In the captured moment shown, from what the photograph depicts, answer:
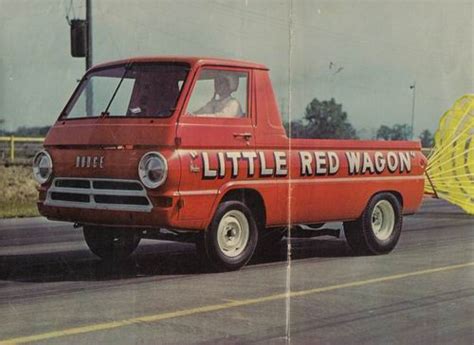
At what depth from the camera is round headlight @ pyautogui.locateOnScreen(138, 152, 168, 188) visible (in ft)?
19.0

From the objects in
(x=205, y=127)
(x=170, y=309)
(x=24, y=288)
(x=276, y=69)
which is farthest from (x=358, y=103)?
(x=24, y=288)

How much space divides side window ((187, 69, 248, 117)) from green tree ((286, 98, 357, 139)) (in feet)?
1.56

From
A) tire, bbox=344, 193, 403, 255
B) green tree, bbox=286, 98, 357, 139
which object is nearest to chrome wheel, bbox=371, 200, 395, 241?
tire, bbox=344, 193, 403, 255

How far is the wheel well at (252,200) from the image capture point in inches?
248

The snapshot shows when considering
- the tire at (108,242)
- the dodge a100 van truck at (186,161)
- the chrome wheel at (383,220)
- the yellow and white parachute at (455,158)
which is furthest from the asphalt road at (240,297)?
the yellow and white parachute at (455,158)

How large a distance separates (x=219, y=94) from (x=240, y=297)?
1.81 m

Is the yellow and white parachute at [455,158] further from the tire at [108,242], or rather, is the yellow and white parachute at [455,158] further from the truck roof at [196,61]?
the tire at [108,242]

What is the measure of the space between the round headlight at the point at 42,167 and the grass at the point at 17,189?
0.05 meters

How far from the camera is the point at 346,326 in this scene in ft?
16.0

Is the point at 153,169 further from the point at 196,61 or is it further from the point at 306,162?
the point at 306,162

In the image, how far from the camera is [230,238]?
646 centimetres

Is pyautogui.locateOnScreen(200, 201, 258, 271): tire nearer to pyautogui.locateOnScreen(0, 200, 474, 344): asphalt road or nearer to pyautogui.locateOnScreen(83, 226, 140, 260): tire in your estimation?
pyautogui.locateOnScreen(0, 200, 474, 344): asphalt road

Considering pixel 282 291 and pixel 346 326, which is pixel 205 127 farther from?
pixel 346 326

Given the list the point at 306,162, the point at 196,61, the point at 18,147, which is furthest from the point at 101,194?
the point at 306,162
